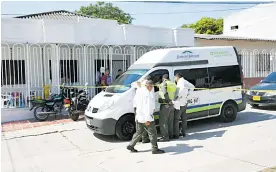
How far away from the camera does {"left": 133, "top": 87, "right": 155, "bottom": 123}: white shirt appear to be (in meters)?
6.02

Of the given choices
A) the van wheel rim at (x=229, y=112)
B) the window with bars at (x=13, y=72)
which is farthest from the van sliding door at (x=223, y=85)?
the window with bars at (x=13, y=72)

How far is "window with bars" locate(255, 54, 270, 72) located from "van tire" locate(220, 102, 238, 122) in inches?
388

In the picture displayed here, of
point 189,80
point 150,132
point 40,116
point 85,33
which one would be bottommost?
point 40,116

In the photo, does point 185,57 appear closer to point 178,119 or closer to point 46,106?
point 178,119

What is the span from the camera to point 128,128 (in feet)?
23.8

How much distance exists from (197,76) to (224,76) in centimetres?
101

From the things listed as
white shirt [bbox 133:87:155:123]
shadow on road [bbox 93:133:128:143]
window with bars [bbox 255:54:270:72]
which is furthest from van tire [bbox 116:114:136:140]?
window with bars [bbox 255:54:270:72]

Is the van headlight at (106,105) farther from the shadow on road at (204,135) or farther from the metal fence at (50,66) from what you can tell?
the metal fence at (50,66)

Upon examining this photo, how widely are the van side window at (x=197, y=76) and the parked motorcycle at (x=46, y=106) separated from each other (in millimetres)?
4759

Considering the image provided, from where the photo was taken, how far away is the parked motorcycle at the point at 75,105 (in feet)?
33.0

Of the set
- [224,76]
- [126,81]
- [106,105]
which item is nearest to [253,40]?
[224,76]

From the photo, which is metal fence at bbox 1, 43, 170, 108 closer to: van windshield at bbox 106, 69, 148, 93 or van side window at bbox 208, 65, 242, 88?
van windshield at bbox 106, 69, 148, 93

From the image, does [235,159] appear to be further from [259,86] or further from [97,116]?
[259,86]

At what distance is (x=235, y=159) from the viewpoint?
18.1 ft
